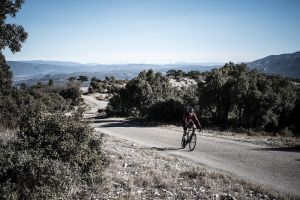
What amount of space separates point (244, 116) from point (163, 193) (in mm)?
23067

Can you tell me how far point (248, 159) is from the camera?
43.9 ft

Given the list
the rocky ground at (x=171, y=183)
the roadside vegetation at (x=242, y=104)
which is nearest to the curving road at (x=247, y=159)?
the rocky ground at (x=171, y=183)

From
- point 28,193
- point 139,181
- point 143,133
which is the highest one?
point 28,193

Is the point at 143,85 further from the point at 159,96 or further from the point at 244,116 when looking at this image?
the point at 244,116

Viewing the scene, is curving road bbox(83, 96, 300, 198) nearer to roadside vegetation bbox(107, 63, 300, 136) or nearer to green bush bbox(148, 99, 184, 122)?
roadside vegetation bbox(107, 63, 300, 136)

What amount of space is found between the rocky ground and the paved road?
992 millimetres

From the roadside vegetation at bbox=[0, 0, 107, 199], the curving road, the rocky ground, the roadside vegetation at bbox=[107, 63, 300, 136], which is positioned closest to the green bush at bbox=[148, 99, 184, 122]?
the roadside vegetation at bbox=[107, 63, 300, 136]

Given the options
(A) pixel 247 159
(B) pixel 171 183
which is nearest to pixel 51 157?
(B) pixel 171 183

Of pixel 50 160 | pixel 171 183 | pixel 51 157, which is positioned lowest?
pixel 171 183

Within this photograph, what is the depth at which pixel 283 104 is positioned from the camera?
1157 inches

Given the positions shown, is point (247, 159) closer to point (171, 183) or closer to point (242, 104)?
point (171, 183)

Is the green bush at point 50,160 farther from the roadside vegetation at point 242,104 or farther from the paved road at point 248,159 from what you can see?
the roadside vegetation at point 242,104

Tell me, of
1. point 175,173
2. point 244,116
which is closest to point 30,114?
point 175,173

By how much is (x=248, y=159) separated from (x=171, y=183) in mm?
5466
